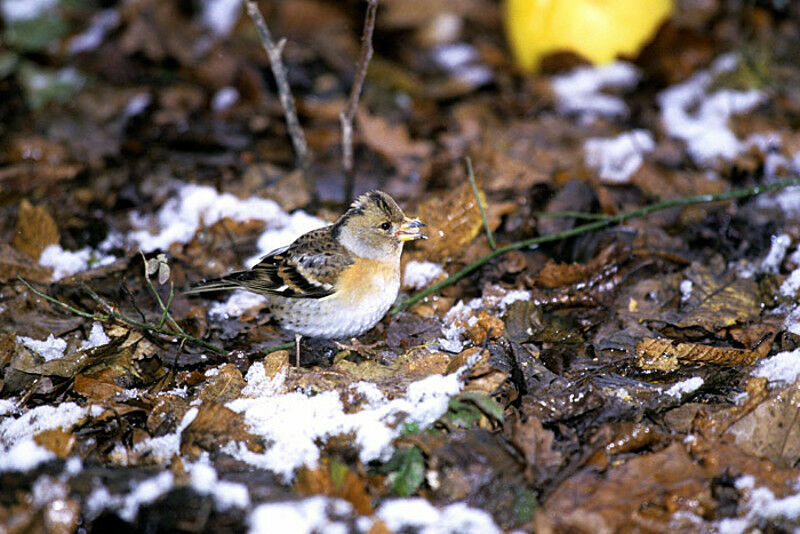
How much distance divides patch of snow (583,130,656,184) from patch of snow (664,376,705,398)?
250 cm

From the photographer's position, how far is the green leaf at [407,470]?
3.07 m

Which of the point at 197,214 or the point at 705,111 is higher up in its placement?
the point at 705,111

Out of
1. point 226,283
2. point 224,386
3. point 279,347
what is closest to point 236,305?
point 226,283

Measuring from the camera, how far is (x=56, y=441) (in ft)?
10.6

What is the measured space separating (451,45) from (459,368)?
568cm

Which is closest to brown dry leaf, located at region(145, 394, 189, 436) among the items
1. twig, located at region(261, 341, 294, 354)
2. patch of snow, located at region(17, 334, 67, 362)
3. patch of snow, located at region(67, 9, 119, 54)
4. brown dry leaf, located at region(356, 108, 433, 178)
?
twig, located at region(261, 341, 294, 354)

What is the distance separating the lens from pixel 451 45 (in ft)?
27.5

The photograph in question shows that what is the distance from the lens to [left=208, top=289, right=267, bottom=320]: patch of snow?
476cm

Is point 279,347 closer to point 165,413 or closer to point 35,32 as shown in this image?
point 165,413

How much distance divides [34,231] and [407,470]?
358 centimetres

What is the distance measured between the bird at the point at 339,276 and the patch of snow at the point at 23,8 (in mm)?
5633

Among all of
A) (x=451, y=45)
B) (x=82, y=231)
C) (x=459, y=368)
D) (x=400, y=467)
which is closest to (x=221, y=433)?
(x=400, y=467)

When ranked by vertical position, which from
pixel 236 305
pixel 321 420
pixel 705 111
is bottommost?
pixel 236 305

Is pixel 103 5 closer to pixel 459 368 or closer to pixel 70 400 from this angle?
pixel 70 400
